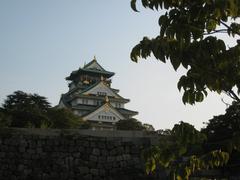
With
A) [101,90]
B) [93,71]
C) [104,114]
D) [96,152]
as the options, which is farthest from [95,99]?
[96,152]

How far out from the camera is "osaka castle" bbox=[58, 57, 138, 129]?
38.0 meters

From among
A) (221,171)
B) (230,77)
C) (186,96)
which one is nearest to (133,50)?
(186,96)

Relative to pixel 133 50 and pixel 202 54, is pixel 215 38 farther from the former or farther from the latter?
pixel 133 50

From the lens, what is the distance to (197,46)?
7.83 feet

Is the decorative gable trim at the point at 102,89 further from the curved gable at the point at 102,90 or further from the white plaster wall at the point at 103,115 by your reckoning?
the white plaster wall at the point at 103,115

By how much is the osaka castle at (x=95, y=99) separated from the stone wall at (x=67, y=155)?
26.6m

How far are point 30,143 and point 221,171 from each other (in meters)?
5.44

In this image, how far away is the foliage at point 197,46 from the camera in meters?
2.29

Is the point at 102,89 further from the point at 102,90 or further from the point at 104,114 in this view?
the point at 104,114

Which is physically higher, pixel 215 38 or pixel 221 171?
pixel 215 38

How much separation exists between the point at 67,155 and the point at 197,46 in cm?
730

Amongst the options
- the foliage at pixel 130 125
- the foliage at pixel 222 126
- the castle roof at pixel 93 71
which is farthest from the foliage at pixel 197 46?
the castle roof at pixel 93 71

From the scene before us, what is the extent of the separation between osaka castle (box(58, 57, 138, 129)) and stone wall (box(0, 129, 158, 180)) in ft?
87.2

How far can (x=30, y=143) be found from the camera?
925 cm
